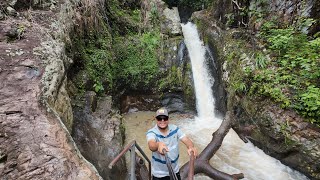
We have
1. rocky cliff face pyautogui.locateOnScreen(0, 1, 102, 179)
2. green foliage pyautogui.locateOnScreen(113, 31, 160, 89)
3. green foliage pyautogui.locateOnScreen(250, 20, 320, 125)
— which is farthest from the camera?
green foliage pyautogui.locateOnScreen(113, 31, 160, 89)

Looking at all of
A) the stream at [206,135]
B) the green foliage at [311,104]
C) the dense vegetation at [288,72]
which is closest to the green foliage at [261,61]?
the dense vegetation at [288,72]

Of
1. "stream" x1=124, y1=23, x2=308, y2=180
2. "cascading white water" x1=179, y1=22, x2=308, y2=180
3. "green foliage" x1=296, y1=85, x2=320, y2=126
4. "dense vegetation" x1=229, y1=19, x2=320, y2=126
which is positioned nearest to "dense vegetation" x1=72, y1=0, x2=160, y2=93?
"stream" x1=124, y1=23, x2=308, y2=180

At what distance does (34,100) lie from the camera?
367 centimetres

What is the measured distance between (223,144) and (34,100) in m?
5.32

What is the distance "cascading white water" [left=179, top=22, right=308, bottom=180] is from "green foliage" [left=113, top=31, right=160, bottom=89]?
171cm

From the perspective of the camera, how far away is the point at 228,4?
11086mm

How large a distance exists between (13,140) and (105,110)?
368cm

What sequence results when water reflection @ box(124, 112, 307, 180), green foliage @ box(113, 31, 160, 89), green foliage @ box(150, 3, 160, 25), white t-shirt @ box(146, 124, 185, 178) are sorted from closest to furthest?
white t-shirt @ box(146, 124, 185, 178) < water reflection @ box(124, 112, 307, 180) < green foliage @ box(113, 31, 160, 89) < green foliage @ box(150, 3, 160, 25)

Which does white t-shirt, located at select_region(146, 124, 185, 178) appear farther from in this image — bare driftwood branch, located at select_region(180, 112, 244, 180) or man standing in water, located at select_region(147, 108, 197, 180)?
bare driftwood branch, located at select_region(180, 112, 244, 180)

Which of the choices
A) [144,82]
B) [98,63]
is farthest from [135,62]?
[98,63]

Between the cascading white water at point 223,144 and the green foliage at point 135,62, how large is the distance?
171 centimetres

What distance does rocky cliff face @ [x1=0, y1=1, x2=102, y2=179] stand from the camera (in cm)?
289

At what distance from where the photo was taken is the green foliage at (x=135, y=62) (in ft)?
31.1

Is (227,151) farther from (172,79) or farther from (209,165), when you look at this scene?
(172,79)
